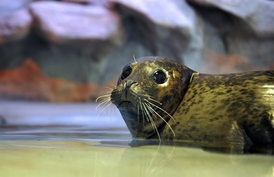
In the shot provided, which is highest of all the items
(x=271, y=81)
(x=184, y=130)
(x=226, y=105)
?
(x=271, y=81)

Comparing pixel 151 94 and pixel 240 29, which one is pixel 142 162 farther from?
pixel 240 29

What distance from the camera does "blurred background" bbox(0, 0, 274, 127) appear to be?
653cm

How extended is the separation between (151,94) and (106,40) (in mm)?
4361

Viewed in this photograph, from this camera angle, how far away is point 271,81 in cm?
230

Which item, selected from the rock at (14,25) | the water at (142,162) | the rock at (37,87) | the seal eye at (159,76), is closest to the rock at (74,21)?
the rock at (14,25)

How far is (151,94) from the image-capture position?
250 cm

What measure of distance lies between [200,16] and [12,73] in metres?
3.64

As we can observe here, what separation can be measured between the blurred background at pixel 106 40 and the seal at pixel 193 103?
12.8 feet

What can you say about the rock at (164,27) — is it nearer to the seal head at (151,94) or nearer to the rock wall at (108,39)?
the rock wall at (108,39)

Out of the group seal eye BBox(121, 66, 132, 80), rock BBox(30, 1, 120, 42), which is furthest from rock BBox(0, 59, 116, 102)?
seal eye BBox(121, 66, 132, 80)

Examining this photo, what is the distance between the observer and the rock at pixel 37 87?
6.82m

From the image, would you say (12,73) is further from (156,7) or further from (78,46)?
(156,7)

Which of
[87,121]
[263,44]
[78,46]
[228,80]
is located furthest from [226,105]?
[263,44]

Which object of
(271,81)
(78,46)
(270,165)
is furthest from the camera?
(78,46)
